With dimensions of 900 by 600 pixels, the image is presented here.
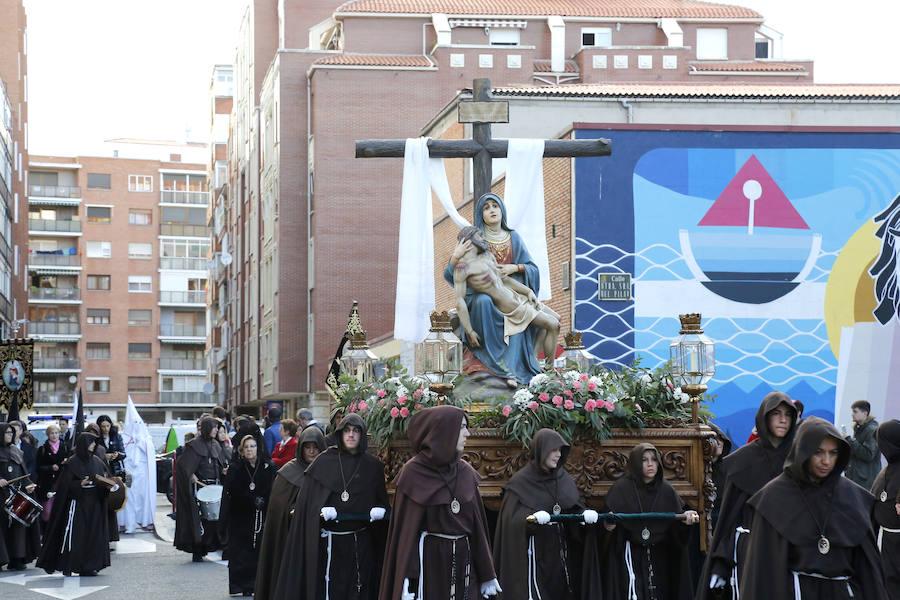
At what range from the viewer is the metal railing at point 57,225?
98938 mm

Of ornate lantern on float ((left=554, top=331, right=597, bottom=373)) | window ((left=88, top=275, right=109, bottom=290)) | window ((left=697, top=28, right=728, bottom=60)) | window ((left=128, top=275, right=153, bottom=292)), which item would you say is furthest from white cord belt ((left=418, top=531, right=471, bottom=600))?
window ((left=128, top=275, right=153, bottom=292))

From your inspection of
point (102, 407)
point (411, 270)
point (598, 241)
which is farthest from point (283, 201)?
point (102, 407)

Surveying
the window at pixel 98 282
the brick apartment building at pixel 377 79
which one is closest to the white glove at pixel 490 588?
the brick apartment building at pixel 377 79

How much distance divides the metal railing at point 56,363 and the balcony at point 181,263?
31.0 ft

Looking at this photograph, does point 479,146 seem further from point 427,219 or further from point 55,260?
point 55,260

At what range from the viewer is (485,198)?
506 inches

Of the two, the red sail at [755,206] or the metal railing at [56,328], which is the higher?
the red sail at [755,206]

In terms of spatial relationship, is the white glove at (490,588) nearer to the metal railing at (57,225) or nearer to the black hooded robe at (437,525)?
the black hooded robe at (437,525)

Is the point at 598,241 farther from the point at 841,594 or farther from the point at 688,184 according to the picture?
the point at 841,594

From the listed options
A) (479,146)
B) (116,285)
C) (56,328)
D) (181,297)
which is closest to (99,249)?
(116,285)

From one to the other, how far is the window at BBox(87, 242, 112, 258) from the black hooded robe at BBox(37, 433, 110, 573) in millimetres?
83339

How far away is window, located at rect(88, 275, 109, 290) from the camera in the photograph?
100438 millimetres

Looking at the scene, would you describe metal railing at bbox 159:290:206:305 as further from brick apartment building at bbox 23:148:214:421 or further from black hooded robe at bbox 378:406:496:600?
black hooded robe at bbox 378:406:496:600

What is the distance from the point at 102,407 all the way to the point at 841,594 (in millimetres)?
91913
